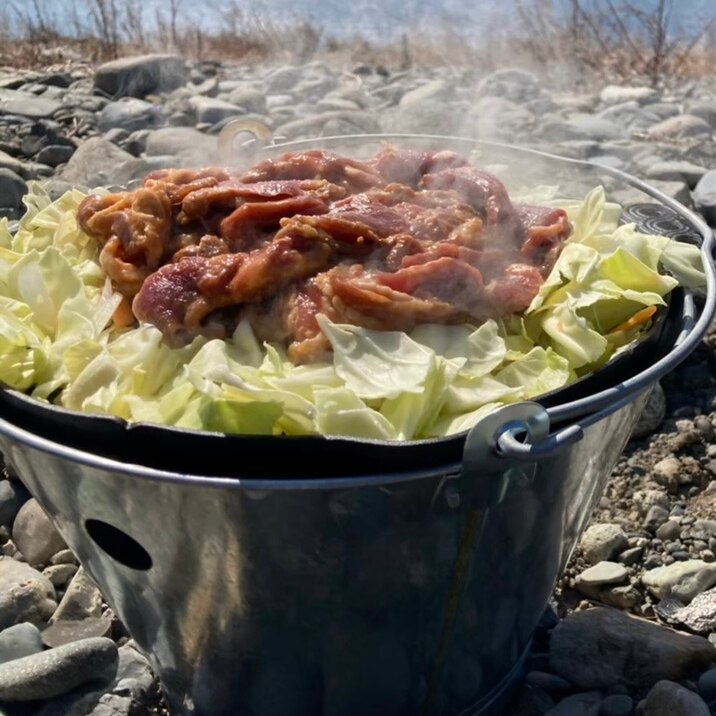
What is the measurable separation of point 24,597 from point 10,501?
638 mm

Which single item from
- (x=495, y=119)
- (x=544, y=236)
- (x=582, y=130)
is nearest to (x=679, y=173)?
(x=582, y=130)

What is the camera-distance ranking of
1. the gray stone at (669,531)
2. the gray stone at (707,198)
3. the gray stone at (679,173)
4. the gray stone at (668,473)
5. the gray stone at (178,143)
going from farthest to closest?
the gray stone at (178,143) < the gray stone at (679,173) < the gray stone at (707,198) < the gray stone at (668,473) < the gray stone at (669,531)

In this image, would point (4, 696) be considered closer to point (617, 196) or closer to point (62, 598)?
point (62, 598)

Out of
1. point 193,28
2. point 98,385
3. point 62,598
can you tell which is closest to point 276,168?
point 98,385

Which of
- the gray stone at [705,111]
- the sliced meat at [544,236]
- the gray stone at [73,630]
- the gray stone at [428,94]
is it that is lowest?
the gray stone at [73,630]

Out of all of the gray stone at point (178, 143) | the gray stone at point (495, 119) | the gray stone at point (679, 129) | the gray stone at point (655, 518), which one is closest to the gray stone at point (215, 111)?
the gray stone at point (178, 143)

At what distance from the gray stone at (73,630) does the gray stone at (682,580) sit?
1.86m

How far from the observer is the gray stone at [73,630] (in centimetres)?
313

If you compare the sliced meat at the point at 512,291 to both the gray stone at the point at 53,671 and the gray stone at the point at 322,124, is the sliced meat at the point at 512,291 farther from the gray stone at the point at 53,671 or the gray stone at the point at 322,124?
the gray stone at the point at 322,124

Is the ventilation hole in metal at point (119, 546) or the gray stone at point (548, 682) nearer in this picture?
the ventilation hole in metal at point (119, 546)

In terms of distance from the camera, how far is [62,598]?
3379 millimetres

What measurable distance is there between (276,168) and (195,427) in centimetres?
104

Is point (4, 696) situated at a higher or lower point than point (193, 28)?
lower

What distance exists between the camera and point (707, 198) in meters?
5.46
